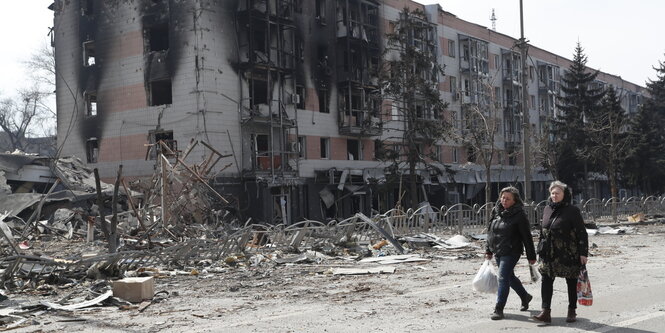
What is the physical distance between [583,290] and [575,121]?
143 ft

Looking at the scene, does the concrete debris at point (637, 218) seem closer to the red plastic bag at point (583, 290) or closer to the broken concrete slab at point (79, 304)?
the red plastic bag at point (583, 290)

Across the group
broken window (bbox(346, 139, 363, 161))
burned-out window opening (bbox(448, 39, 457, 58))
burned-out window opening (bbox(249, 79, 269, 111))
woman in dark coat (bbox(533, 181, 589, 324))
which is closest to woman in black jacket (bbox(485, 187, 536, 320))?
woman in dark coat (bbox(533, 181, 589, 324))

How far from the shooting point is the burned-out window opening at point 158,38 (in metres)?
35.3

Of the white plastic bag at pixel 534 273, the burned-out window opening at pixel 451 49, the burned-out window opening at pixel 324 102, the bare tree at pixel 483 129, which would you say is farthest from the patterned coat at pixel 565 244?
the burned-out window opening at pixel 451 49

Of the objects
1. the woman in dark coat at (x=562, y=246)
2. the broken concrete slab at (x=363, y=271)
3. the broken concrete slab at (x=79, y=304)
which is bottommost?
the broken concrete slab at (x=363, y=271)

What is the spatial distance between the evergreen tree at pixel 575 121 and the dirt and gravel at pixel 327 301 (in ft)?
115

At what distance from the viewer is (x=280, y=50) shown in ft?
117

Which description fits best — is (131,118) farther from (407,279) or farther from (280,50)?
(407,279)

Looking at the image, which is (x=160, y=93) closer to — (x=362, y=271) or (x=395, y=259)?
(x=395, y=259)

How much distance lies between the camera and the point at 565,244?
298 inches

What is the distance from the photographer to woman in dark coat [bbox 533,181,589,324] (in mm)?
7543

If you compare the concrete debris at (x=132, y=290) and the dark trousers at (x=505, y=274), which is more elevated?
the dark trousers at (x=505, y=274)

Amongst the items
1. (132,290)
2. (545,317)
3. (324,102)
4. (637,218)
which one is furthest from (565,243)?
(324,102)

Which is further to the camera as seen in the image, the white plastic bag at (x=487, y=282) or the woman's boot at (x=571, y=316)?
the white plastic bag at (x=487, y=282)
